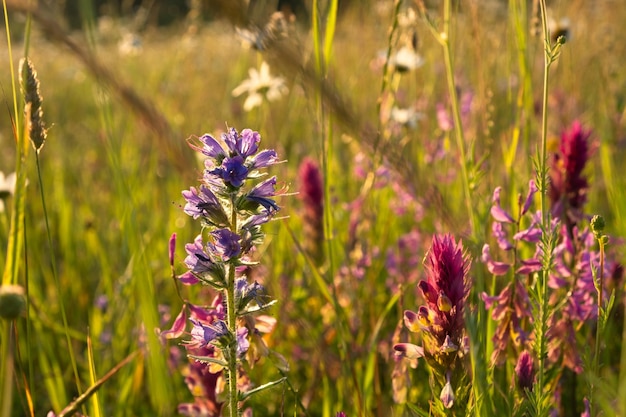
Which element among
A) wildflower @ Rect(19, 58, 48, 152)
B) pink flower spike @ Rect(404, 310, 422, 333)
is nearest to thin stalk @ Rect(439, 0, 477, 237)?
pink flower spike @ Rect(404, 310, 422, 333)

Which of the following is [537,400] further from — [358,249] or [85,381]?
[85,381]

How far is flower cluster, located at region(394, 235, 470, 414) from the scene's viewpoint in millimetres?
1140

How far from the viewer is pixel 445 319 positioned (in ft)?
3.77

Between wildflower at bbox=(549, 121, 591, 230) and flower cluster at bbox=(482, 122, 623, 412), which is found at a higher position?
wildflower at bbox=(549, 121, 591, 230)

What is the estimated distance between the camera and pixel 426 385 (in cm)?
182

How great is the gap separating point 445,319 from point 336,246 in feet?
4.45

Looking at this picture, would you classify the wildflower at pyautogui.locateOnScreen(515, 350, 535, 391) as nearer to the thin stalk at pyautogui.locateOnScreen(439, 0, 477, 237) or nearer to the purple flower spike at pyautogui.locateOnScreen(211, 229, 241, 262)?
the thin stalk at pyautogui.locateOnScreen(439, 0, 477, 237)

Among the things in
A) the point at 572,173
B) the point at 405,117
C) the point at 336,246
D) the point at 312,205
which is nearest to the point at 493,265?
the point at 572,173

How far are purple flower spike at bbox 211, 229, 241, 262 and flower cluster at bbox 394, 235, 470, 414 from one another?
0.33 metres

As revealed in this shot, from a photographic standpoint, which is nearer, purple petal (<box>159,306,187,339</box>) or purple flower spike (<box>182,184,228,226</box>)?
purple flower spike (<box>182,184,228,226</box>)

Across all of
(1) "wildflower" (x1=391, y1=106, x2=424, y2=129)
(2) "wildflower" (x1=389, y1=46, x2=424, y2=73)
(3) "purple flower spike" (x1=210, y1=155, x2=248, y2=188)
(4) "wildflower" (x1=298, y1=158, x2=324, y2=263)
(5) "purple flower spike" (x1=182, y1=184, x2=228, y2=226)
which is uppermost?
(2) "wildflower" (x1=389, y1=46, x2=424, y2=73)

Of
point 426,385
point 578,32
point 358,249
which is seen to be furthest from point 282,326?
point 578,32

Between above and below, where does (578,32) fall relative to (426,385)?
above

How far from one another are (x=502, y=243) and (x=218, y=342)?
2.23 ft
